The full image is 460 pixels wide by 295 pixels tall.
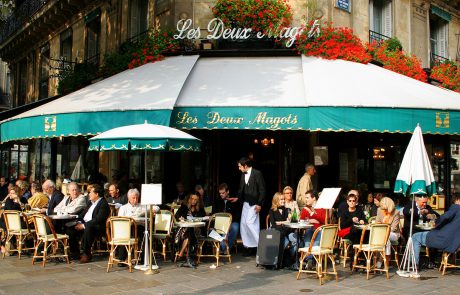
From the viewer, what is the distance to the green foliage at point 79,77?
50.2 feet

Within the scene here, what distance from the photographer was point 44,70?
21.0 meters

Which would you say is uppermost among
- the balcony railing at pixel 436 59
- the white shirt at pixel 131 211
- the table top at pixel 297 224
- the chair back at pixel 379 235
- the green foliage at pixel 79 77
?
the balcony railing at pixel 436 59

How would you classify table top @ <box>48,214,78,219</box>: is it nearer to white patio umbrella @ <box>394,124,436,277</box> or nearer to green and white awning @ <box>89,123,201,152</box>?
green and white awning @ <box>89,123,201,152</box>

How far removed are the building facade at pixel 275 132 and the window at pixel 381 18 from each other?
0.09ft

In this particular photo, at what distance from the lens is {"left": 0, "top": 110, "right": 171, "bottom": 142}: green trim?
31.0ft

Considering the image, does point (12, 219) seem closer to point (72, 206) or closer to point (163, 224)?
point (72, 206)

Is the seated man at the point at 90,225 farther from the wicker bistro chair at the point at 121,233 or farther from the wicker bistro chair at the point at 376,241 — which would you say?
the wicker bistro chair at the point at 376,241

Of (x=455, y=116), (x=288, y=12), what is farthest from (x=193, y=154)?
(x=455, y=116)

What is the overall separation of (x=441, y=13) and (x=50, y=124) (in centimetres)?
1270

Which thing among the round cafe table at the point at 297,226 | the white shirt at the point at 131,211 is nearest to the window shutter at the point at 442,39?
the round cafe table at the point at 297,226

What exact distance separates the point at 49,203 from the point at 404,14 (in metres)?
11.1

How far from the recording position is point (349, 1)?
12711 mm

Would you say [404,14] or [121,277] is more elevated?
[404,14]

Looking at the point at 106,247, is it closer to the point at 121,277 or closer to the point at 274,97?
the point at 121,277
